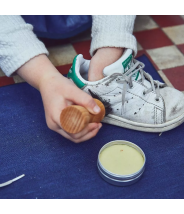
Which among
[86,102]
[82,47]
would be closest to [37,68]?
[86,102]

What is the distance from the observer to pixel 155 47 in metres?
1.27

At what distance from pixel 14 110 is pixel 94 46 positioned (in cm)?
34

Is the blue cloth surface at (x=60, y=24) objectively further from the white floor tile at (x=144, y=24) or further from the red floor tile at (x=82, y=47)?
the white floor tile at (x=144, y=24)

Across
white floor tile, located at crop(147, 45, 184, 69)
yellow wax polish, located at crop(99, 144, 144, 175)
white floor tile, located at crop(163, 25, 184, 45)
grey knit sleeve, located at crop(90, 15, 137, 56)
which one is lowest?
white floor tile, located at crop(147, 45, 184, 69)

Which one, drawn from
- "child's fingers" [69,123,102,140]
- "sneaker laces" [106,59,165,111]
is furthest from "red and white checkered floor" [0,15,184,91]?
"child's fingers" [69,123,102,140]

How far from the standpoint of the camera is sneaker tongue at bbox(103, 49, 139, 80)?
838 millimetres

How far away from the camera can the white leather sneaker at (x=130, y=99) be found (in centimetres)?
84

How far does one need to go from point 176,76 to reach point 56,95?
0.55m

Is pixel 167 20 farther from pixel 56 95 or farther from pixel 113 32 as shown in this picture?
pixel 56 95

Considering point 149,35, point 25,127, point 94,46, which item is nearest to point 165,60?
point 149,35

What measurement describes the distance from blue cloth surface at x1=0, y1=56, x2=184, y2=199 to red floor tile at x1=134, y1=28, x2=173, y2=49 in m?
0.50

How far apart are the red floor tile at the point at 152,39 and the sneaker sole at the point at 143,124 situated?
1.64 feet

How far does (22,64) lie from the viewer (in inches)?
33.7

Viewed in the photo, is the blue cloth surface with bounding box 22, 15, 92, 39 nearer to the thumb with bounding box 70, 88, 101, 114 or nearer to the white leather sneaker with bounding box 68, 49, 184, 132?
the white leather sneaker with bounding box 68, 49, 184, 132
